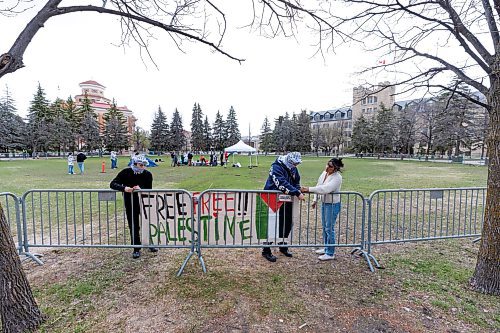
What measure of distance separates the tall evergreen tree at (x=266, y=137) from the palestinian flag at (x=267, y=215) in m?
67.0

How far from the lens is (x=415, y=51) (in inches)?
203

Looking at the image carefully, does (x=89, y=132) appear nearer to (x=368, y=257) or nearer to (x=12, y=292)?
(x=12, y=292)

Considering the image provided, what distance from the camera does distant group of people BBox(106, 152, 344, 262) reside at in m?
4.40

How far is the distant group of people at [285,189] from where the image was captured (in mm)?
4402

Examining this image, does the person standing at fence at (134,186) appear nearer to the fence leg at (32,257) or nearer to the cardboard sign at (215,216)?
the cardboard sign at (215,216)

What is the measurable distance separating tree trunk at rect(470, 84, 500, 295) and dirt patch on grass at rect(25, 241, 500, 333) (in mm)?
228

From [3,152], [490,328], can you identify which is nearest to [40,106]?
[3,152]

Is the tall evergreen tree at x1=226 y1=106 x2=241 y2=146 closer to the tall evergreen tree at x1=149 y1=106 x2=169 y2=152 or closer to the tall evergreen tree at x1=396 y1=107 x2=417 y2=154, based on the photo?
the tall evergreen tree at x1=149 y1=106 x2=169 y2=152

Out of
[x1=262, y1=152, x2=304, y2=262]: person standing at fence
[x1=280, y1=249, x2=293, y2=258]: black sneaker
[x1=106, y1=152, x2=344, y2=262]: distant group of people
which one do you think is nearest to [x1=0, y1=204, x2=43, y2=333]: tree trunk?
[x1=106, y1=152, x2=344, y2=262]: distant group of people

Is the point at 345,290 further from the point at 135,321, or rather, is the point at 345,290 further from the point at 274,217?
the point at 135,321

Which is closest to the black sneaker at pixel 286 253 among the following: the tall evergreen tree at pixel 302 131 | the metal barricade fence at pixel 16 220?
the metal barricade fence at pixel 16 220

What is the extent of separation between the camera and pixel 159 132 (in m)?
63.6

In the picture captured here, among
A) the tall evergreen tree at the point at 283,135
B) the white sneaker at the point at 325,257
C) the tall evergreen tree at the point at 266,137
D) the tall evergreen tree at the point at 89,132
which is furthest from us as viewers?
the tall evergreen tree at the point at 266,137

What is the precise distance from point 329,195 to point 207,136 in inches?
2663
